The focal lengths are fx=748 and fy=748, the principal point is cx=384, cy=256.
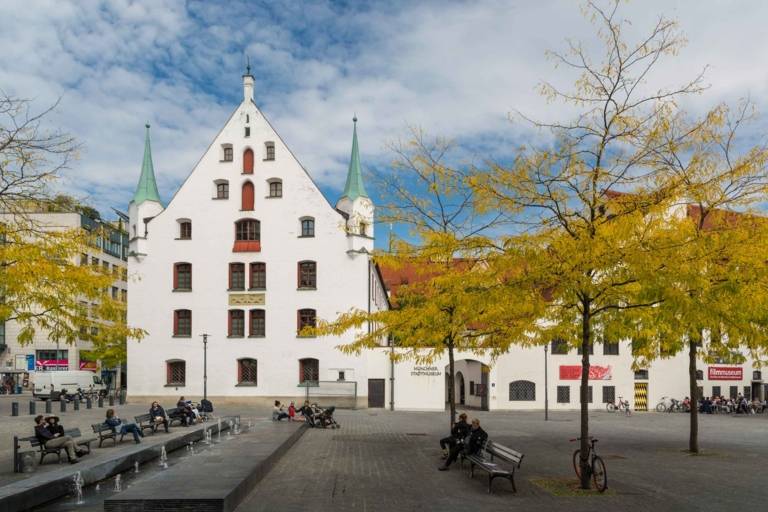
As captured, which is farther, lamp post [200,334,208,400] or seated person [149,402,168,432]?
lamp post [200,334,208,400]

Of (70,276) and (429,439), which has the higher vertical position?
(70,276)

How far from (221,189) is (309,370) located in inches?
510

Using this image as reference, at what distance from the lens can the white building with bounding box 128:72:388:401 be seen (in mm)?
46875

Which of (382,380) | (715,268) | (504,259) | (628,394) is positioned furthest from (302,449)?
(628,394)

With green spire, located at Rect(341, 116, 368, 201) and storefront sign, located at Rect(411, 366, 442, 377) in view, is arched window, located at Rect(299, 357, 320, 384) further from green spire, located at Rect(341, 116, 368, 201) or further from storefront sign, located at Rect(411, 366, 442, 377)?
green spire, located at Rect(341, 116, 368, 201)

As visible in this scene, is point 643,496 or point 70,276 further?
point 70,276

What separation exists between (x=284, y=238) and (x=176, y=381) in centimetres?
1151

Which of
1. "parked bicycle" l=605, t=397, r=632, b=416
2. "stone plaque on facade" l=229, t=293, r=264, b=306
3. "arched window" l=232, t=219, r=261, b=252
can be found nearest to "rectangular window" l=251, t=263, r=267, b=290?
"stone plaque on facade" l=229, t=293, r=264, b=306

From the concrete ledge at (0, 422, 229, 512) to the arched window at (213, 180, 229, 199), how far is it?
3035cm

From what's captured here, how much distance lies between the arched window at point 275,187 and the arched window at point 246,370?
35.0 ft

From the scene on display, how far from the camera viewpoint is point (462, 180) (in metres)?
15.3

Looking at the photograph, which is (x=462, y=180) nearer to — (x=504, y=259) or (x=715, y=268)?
(x=504, y=259)

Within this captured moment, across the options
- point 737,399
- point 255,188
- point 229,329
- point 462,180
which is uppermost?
point 255,188

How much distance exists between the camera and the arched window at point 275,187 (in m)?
47.8
